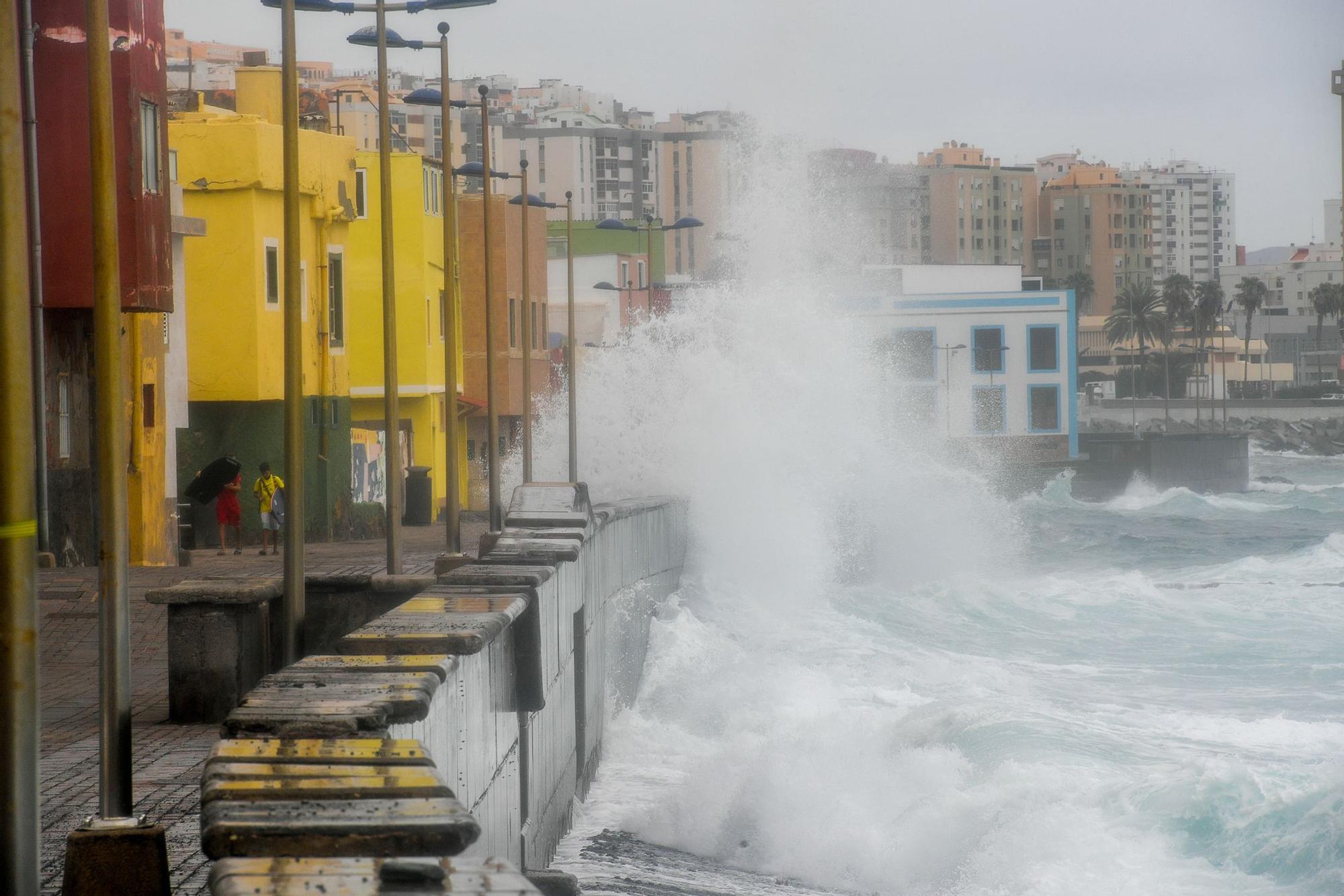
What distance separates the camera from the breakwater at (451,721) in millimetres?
4309

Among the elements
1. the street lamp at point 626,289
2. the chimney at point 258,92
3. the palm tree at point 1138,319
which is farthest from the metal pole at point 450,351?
the palm tree at point 1138,319

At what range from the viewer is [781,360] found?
3909 cm

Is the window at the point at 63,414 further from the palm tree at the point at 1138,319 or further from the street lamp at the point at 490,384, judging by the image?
the palm tree at the point at 1138,319

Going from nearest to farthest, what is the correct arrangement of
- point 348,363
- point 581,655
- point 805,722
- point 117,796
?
1. point 117,796
2. point 581,655
3. point 805,722
4. point 348,363

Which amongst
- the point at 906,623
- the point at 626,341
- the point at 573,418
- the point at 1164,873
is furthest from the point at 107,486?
the point at 626,341

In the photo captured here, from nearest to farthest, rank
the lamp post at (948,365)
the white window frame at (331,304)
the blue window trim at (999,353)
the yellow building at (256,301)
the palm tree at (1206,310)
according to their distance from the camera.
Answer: the yellow building at (256,301) < the white window frame at (331,304) < the lamp post at (948,365) < the blue window trim at (999,353) < the palm tree at (1206,310)

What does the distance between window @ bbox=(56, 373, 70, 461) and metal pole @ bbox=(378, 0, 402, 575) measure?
5448mm

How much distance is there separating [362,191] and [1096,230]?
153 meters

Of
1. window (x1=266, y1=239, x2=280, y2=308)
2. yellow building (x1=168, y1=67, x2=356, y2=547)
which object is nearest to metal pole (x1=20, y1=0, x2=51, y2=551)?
yellow building (x1=168, y1=67, x2=356, y2=547)

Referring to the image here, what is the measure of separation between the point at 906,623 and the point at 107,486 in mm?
22029

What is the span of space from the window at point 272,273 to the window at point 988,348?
4912 centimetres

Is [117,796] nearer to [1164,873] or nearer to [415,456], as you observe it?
[1164,873]

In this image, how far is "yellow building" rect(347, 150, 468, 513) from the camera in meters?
37.3

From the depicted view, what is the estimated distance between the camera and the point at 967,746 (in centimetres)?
1490
